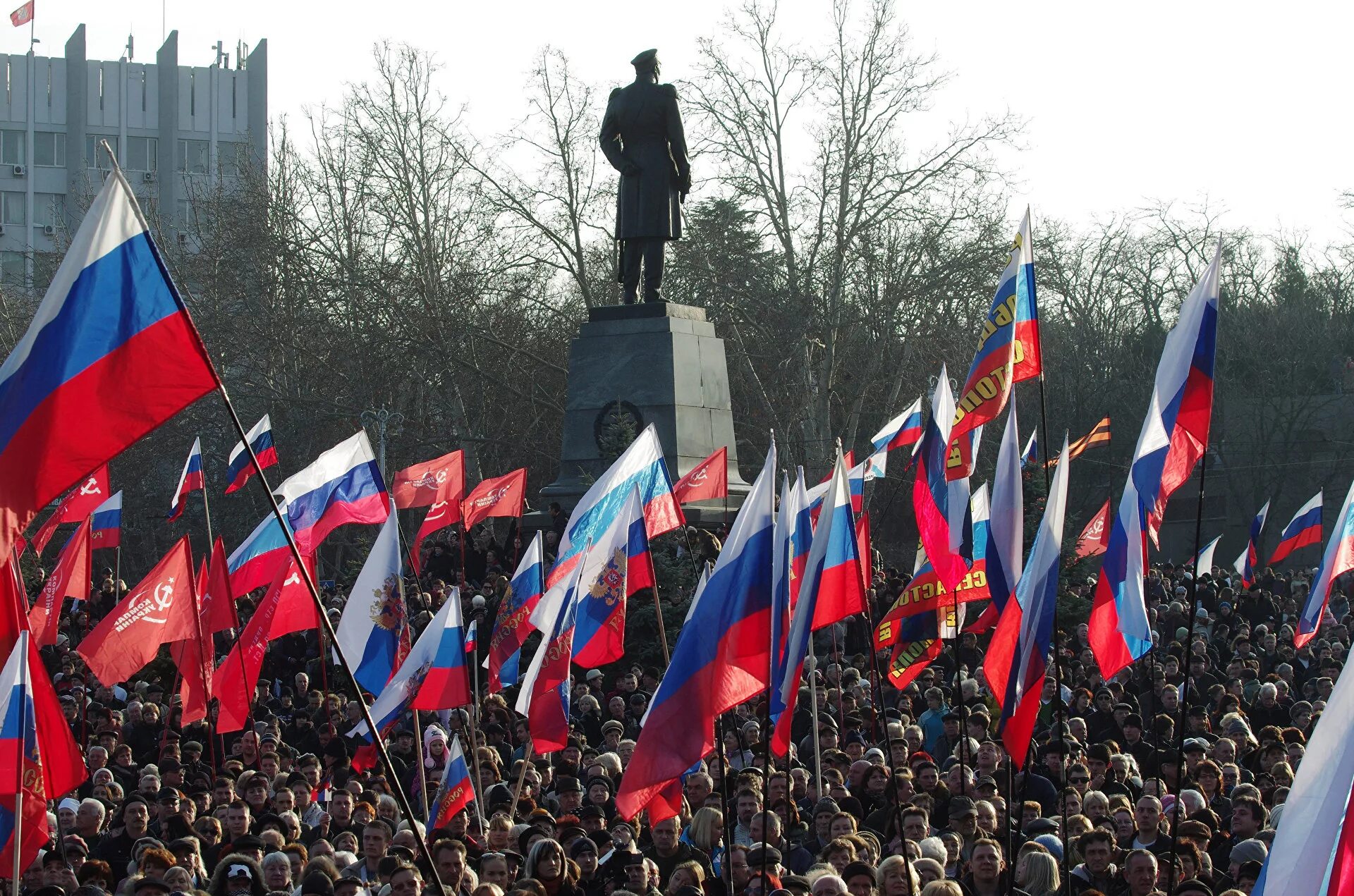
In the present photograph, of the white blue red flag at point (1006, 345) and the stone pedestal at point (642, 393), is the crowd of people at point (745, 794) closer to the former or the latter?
the white blue red flag at point (1006, 345)

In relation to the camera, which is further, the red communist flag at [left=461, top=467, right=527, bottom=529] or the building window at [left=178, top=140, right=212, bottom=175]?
the building window at [left=178, top=140, right=212, bottom=175]

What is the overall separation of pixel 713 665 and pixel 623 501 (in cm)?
400

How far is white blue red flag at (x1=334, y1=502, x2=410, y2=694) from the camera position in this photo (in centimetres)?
1052

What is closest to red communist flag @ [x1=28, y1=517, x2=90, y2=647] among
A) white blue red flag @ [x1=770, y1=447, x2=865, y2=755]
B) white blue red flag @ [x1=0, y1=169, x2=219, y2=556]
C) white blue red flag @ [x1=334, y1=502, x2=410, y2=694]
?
white blue red flag @ [x1=334, y1=502, x2=410, y2=694]

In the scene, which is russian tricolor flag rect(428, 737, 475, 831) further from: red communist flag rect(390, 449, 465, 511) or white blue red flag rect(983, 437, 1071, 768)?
red communist flag rect(390, 449, 465, 511)

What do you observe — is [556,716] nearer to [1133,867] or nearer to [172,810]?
[172,810]

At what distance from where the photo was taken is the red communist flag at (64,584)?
1369 cm

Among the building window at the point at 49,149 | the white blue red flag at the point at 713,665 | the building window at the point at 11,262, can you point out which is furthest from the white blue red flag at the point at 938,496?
the building window at the point at 49,149

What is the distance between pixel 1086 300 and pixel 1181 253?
9.32 feet

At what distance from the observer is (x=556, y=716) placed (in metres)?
9.69

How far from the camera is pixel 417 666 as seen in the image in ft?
33.5

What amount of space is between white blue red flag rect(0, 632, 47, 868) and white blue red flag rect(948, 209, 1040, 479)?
4.19m

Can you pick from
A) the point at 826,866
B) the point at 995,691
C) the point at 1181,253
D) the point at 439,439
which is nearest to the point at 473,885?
the point at 826,866

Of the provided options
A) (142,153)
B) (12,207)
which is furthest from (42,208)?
(142,153)
